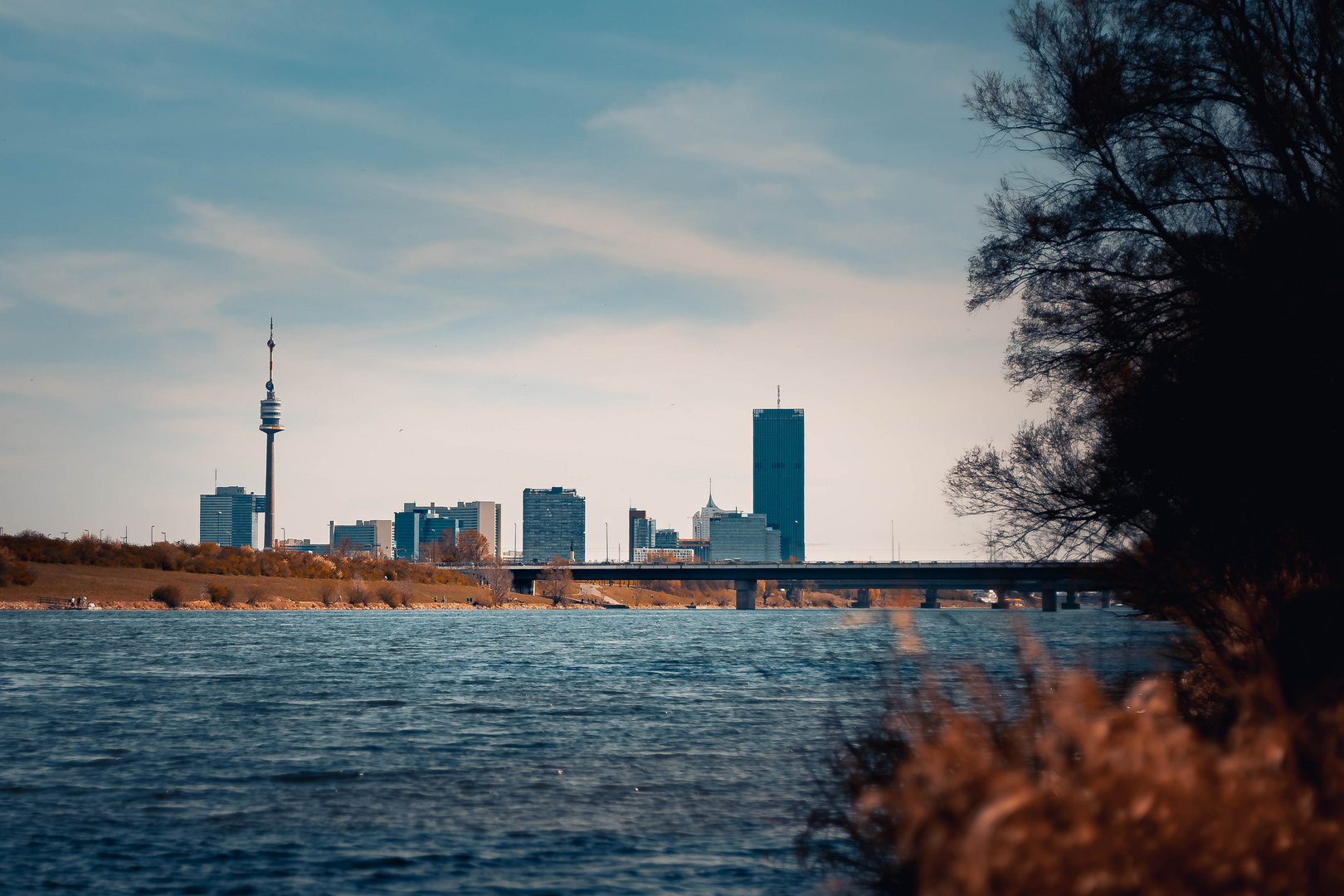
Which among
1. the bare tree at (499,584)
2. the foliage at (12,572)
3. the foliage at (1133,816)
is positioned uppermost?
the foliage at (1133,816)

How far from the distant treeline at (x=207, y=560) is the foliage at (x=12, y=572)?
12.6 ft

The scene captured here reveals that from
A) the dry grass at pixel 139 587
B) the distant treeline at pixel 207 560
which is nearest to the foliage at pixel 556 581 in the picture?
the distant treeline at pixel 207 560

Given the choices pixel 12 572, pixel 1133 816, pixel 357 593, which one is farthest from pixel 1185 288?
pixel 357 593

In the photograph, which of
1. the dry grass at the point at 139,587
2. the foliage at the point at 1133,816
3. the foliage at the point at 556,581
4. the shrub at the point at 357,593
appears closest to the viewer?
the foliage at the point at 1133,816

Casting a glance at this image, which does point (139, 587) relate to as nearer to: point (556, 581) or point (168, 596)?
point (168, 596)

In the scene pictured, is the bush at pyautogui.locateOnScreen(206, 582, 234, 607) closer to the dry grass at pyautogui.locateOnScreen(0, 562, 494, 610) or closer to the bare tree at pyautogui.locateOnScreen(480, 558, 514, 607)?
the dry grass at pyautogui.locateOnScreen(0, 562, 494, 610)

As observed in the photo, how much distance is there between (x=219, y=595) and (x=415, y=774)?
411ft

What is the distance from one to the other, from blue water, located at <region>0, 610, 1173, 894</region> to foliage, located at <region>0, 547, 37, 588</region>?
80710 mm

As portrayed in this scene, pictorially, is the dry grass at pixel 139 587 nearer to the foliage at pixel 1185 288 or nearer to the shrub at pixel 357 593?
the shrub at pixel 357 593

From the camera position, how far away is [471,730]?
82.3ft

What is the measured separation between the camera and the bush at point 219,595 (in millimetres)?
132875

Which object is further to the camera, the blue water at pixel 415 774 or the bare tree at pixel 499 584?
the bare tree at pixel 499 584

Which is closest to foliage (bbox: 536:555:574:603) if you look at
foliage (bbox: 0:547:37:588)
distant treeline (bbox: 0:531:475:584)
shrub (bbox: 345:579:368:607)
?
distant treeline (bbox: 0:531:475:584)

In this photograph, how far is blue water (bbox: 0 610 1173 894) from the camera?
41.9 ft
